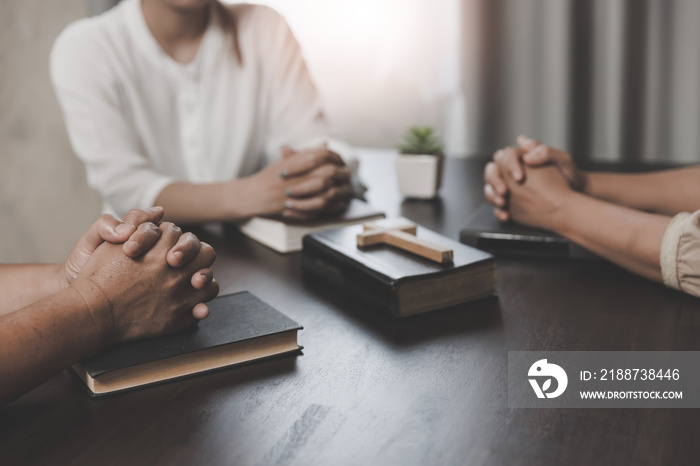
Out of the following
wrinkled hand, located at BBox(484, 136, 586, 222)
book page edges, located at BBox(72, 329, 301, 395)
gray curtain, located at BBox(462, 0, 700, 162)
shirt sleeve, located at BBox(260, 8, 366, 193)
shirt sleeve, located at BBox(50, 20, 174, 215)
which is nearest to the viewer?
book page edges, located at BBox(72, 329, 301, 395)

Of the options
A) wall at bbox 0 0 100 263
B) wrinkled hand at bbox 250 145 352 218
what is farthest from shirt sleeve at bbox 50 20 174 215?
wall at bbox 0 0 100 263

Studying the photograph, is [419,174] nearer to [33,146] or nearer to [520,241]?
[520,241]

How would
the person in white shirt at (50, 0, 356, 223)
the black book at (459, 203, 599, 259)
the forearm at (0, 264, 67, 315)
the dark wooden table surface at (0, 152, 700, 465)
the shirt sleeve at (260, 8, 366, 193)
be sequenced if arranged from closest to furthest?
1. the dark wooden table surface at (0, 152, 700, 465)
2. the forearm at (0, 264, 67, 315)
3. the black book at (459, 203, 599, 259)
4. the person in white shirt at (50, 0, 356, 223)
5. the shirt sleeve at (260, 8, 366, 193)

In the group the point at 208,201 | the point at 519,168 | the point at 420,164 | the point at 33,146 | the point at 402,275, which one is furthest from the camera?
the point at 33,146

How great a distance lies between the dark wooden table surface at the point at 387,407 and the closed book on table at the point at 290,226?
27cm

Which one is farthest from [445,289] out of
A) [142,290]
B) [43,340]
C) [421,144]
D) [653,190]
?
[421,144]

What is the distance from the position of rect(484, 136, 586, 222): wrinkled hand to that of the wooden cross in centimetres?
29

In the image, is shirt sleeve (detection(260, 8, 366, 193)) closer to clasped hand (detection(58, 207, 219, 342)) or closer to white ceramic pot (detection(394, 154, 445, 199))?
white ceramic pot (detection(394, 154, 445, 199))

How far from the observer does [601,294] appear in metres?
1.00

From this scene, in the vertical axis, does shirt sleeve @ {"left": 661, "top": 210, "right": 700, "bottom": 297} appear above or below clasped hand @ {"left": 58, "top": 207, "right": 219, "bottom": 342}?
below

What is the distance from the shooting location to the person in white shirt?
1.42 m

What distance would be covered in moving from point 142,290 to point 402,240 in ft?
1.30

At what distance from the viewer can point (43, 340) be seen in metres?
0.68

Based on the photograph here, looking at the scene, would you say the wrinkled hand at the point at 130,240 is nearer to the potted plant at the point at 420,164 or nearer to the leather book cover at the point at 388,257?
the leather book cover at the point at 388,257
